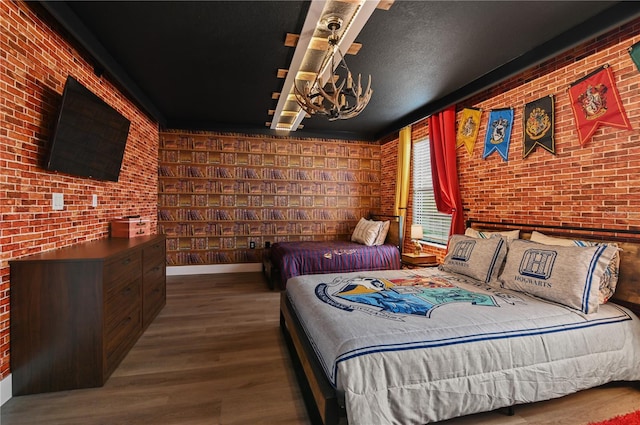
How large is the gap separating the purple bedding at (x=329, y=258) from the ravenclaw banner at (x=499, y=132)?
6.84 ft

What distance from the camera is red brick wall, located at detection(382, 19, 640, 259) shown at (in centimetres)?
236

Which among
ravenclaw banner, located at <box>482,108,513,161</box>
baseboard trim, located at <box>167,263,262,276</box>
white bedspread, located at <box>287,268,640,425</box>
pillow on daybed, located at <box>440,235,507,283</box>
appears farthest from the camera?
baseboard trim, located at <box>167,263,262,276</box>

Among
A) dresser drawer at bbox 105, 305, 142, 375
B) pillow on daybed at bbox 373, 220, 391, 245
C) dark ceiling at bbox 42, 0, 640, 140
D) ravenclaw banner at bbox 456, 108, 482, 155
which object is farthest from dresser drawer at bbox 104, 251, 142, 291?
ravenclaw banner at bbox 456, 108, 482, 155

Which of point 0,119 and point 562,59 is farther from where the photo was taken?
point 562,59

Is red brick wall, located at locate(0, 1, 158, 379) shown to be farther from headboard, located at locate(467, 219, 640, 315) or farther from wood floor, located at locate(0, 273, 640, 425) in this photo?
headboard, located at locate(467, 219, 640, 315)

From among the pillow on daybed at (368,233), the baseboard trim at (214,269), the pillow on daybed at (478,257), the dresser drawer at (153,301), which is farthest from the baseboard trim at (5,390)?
the pillow on daybed at (368,233)

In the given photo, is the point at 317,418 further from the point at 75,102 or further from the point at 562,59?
the point at 562,59

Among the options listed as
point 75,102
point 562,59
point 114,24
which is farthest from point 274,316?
point 562,59

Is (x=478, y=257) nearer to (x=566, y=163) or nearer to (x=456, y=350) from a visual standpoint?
(x=566, y=163)

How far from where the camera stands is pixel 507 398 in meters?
1.76

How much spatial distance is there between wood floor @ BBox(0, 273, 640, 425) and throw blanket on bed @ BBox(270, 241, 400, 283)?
1.44 metres

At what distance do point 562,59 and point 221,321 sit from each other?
14.2 ft

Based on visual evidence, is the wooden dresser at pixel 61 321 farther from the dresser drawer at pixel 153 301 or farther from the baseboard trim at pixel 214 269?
the baseboard trim at pixel 214 269

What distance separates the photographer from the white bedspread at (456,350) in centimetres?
157
